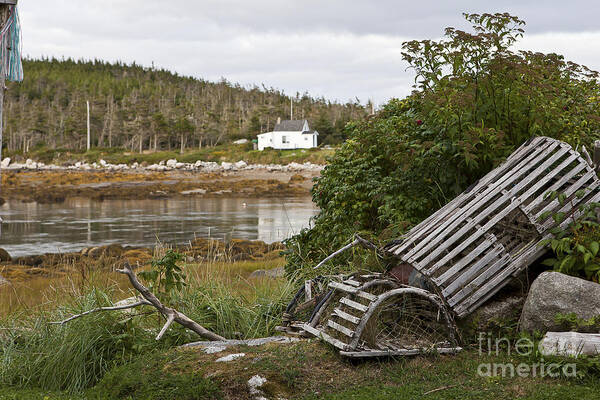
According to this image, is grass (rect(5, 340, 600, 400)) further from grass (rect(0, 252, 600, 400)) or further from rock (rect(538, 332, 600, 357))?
rock (rect(538, 332, 600, 357))

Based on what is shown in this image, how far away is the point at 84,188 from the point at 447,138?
139 ft

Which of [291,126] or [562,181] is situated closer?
[562,181]

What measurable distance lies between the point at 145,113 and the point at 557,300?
90888 millimetres

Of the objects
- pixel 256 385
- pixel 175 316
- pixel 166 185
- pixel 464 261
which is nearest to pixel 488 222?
pixel 464 261

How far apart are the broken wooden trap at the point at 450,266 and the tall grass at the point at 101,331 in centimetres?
55

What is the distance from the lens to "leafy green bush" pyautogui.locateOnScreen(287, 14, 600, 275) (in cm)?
708

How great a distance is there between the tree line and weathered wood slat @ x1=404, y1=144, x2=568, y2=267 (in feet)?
220

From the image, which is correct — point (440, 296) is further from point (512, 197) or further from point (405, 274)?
point (512, 197)

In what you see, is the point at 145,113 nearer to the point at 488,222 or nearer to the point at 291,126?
the point at 291,126

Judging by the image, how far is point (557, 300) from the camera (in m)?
5.30

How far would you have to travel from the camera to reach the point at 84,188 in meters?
45.7

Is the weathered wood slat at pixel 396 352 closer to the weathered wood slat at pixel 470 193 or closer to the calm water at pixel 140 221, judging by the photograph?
the weathered wood slat at pixel 470 193

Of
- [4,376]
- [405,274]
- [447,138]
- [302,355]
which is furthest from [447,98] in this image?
[4,376]

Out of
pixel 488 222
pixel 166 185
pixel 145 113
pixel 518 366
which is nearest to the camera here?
pixel 518 366
